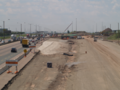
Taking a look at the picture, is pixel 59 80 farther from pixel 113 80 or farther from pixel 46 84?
pixel 113 80

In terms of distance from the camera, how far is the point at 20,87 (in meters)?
11.9

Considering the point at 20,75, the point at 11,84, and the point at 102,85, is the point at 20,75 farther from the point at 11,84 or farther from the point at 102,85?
the point at 102,85

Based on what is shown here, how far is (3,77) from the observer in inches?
557

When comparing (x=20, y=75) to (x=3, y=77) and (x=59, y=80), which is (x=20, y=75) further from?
(x=59, y=80)

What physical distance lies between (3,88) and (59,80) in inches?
200

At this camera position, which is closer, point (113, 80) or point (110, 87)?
point (110, 87)

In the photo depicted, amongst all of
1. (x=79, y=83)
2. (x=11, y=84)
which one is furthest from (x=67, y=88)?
(x=11, y=84)

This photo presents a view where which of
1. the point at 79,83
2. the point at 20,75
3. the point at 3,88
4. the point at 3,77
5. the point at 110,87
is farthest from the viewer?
the point at 20,75

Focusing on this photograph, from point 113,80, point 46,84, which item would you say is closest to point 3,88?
point 46,84

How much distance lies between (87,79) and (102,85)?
6.22ft

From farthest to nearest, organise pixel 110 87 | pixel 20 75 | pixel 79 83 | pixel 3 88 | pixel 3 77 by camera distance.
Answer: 1. pixel 20 75
2. pixel 3 77
3. pixel 79 83
4. pixel 110 87
5. pixel 3 88

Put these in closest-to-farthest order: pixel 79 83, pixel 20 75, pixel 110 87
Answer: pixel 110 87
pixel 79 83
pixel 20 75

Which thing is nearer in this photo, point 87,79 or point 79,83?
point 79,83

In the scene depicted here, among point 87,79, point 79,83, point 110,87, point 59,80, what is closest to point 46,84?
point 59,80
